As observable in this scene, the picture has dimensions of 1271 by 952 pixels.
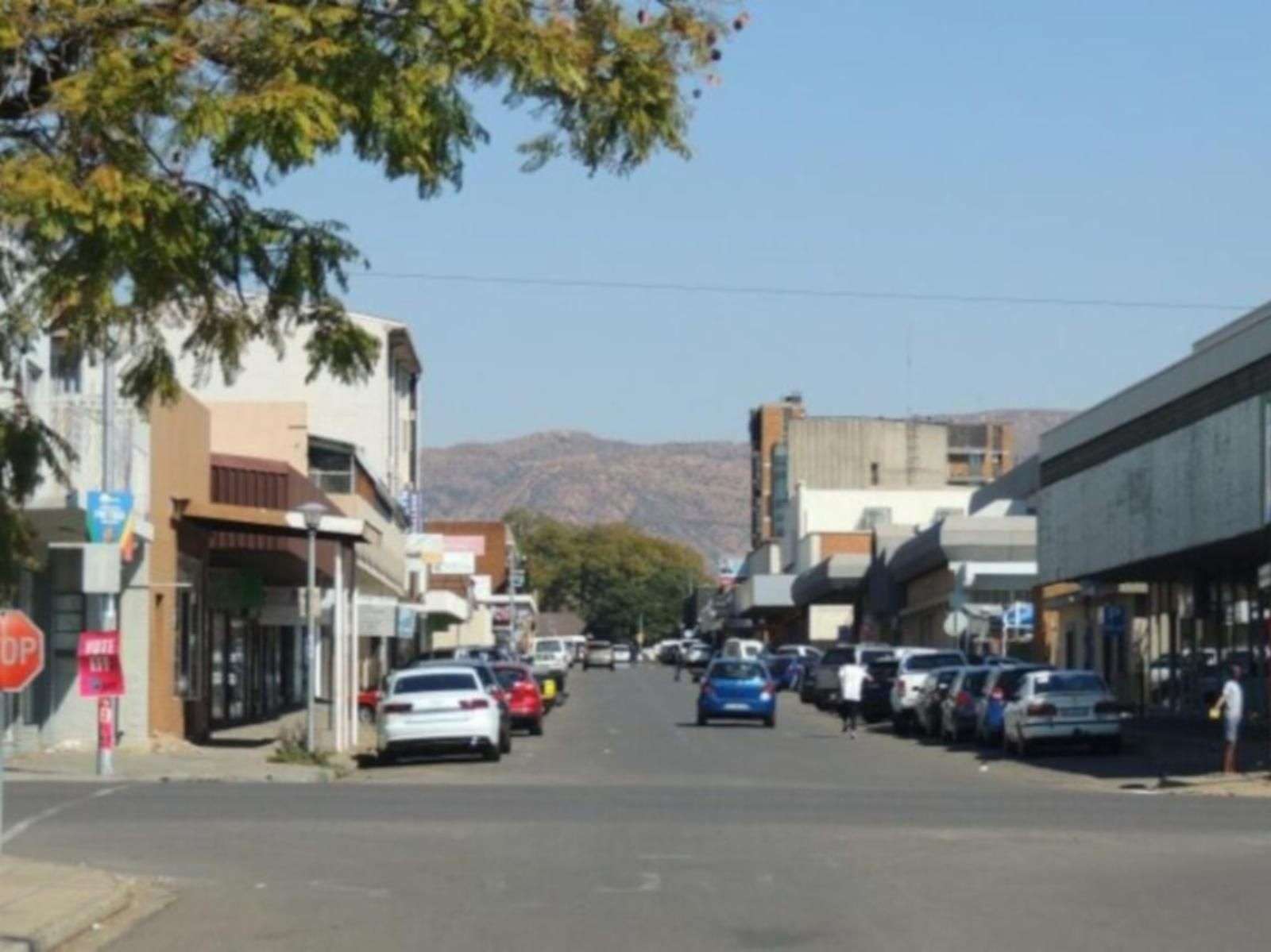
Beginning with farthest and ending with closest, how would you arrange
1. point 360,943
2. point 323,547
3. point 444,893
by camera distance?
1. point 323,547
2. point 444,893
3. point 360,943

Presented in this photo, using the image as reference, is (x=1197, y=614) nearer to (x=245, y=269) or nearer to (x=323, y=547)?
(x=323, y=547)

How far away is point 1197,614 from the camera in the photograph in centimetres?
5484

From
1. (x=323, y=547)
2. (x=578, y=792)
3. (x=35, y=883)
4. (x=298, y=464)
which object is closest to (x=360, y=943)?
(x=35, y=883)

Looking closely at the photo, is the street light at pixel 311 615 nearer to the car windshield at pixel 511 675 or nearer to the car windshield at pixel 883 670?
the car windshield at pixel 511 675

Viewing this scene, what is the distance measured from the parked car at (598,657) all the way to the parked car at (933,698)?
78557 mm

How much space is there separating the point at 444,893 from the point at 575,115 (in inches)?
286

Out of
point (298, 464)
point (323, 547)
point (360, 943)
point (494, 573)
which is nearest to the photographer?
point (360, 943)

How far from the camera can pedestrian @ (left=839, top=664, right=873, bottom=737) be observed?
52156 mm

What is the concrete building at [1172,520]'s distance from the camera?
43.3 metres

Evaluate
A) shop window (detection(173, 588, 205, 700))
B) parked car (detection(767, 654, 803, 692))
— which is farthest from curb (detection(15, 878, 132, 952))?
parked car (detection(767, 654, 803, 692))

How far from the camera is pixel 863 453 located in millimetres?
165250

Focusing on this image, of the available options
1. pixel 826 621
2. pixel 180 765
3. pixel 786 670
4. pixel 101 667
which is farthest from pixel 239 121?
pixel 826 621

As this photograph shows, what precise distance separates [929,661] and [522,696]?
11543 mm

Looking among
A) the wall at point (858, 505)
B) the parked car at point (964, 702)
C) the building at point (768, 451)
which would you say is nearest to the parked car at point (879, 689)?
the parked car at point (964, 702)
